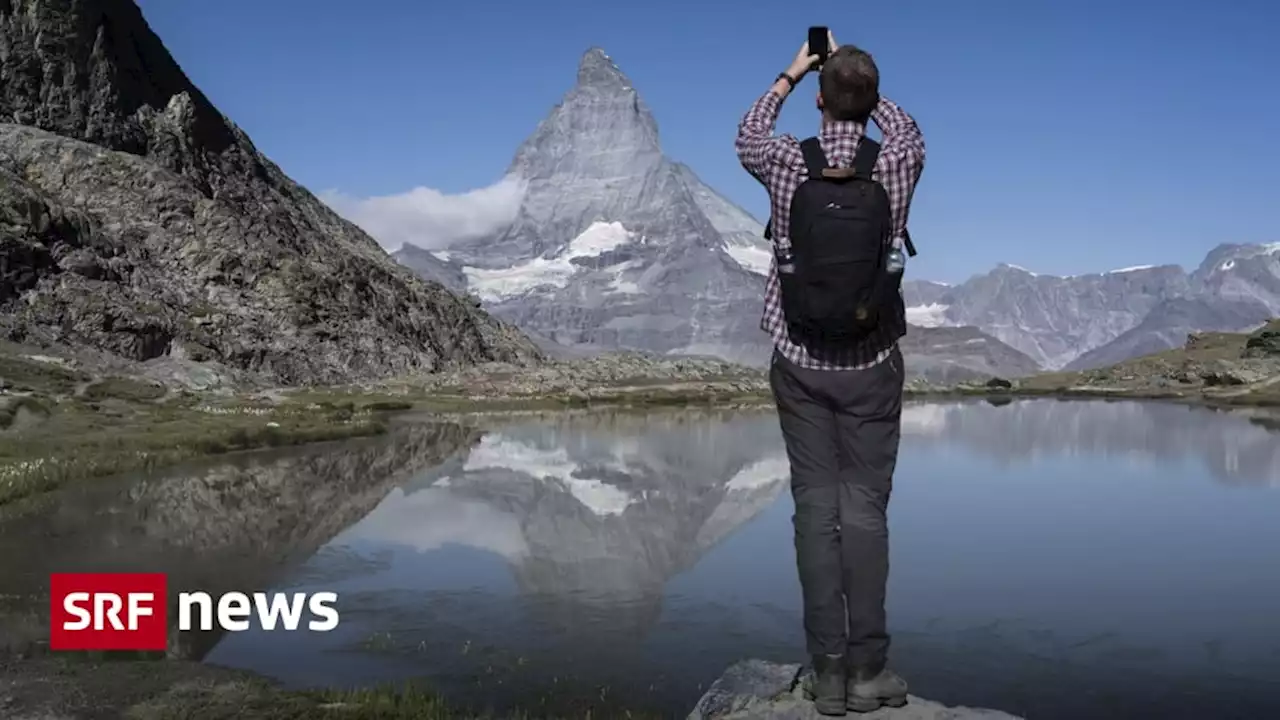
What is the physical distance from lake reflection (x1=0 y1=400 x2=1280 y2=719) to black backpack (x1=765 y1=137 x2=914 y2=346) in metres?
7.41

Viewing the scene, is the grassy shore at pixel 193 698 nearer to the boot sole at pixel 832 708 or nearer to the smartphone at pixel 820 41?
the boot sole at pixel 832 708

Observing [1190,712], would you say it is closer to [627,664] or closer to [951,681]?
[951,681]

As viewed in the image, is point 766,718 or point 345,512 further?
point 345,512

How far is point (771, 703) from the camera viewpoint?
35.6 ft

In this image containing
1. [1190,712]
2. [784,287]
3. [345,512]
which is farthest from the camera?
[345,512]

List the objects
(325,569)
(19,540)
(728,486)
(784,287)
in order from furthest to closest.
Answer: (728,486) → (19,540) → (325,569) → (784,287)

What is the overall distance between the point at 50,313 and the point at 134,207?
3704 cm

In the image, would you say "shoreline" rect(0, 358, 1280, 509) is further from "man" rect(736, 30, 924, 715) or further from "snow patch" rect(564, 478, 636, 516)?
"man" rect(736, 30, 924, 715)

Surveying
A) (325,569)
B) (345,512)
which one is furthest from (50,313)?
(325,569)

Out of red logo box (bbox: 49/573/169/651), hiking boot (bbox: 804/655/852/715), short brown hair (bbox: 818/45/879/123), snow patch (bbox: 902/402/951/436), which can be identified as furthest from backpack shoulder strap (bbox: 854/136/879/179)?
snow patch (bbox: 902/402/951/436)

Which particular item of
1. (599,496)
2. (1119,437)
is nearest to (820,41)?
(599,496)

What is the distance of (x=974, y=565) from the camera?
27.2 meters

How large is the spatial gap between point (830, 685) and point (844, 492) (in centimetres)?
175

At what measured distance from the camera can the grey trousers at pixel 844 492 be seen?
10.2 metres
